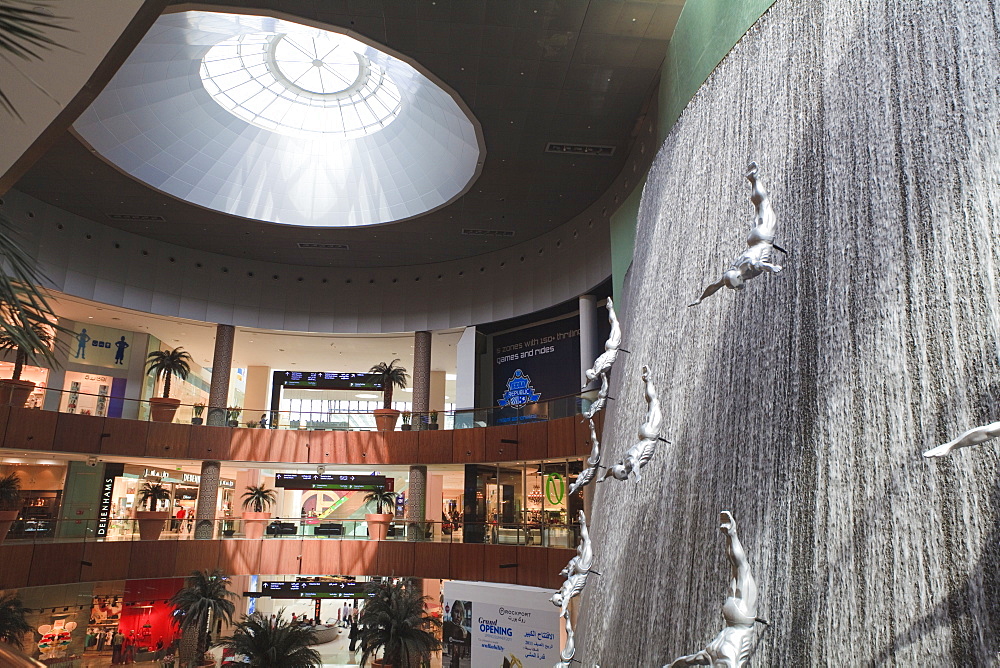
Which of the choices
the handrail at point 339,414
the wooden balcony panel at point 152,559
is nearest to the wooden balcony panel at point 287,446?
the handrail at point 339,414

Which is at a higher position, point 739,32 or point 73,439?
point 739,32

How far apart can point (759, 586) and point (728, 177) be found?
4110 mm

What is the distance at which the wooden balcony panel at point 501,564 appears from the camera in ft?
58.7

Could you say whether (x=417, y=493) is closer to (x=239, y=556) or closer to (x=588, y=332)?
(x=239, y=556)

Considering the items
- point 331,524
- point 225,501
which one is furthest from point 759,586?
point 225,501

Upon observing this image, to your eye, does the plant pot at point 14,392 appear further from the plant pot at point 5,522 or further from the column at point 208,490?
the column at point 208,490

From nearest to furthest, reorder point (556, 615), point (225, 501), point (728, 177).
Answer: point (728, 177) → point (556, 615) → point (225, 501)

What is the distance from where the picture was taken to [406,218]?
20.7 m

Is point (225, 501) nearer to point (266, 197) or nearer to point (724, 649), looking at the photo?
point (266, 197)

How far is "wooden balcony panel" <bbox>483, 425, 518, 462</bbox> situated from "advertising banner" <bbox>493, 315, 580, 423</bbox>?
1.84m

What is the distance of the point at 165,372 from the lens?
85.4ft

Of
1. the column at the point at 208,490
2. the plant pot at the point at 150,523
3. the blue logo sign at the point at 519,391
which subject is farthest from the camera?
the blue logo sign at the point at 519,391

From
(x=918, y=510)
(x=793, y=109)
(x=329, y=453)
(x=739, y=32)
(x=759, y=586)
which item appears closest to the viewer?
(x=918, y=510)

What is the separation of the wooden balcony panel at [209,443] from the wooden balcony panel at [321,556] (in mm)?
4029
